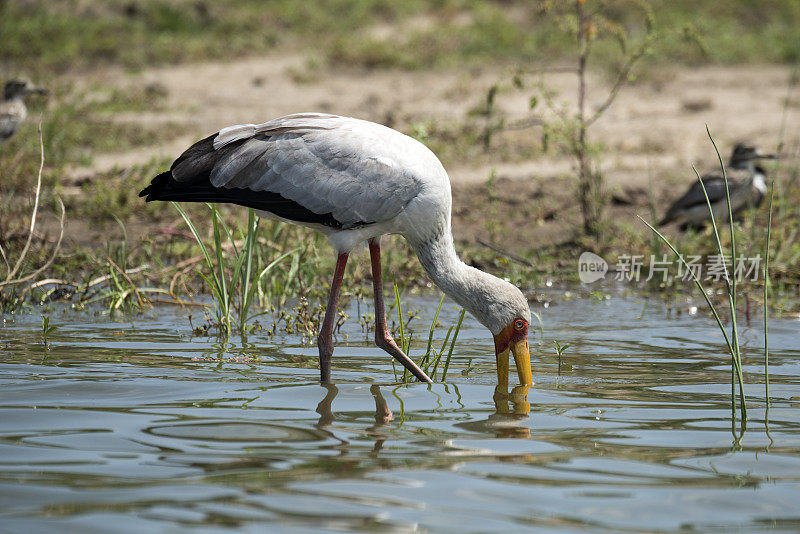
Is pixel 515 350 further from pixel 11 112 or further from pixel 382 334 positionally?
pixel 11 112

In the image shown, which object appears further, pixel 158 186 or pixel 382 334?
pixel 382 334

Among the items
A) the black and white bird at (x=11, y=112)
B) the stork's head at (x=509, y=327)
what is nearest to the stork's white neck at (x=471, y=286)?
the stork's head at (x=509, y=327)

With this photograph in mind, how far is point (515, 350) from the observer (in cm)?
471

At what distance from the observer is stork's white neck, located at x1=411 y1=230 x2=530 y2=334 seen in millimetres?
4734

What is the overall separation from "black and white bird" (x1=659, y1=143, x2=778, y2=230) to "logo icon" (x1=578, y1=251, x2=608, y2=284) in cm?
84

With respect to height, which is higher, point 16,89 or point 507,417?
point 16,89

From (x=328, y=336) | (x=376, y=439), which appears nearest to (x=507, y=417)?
(x=376, y=439)

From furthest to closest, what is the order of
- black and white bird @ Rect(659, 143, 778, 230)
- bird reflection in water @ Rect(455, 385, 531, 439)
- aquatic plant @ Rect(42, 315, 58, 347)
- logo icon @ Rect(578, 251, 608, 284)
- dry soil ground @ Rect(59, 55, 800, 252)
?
dry soil ground @ Rect(59, 55, 800, 252) → black and white bird @ Rect(659, 143, 778, 230) → logo icon @ Rect(578, 251, 608, 284) → aquatic plant @ Rect(42, 315, 58, 347) → bird reflection in water @ Rect(455, 385, 531, 439)

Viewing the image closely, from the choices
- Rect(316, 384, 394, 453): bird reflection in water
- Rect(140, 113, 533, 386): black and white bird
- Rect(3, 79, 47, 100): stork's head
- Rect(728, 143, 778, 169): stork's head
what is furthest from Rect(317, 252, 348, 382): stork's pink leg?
Rect(3, 79, 47, 100): stork's head

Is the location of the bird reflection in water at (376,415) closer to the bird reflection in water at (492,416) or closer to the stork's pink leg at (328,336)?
the bird reflection in water at (492,416)

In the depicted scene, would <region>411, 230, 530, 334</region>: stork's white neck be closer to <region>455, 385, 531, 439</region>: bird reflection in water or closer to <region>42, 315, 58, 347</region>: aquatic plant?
<region>455, 385, 531, 439</region>: bird reflection in water

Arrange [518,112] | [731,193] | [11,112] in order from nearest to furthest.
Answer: [731,193]
[11,112]
[518,112]

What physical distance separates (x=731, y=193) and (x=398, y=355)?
166 inches

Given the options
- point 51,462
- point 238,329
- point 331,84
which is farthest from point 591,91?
point 51,462
